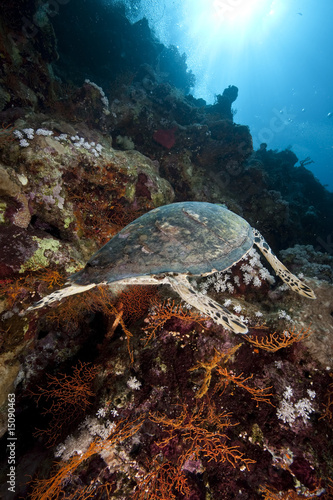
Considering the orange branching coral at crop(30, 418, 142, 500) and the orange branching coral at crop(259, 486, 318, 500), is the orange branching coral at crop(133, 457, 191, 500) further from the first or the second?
the orange branching coral at crop(259, 486, 318, 500)

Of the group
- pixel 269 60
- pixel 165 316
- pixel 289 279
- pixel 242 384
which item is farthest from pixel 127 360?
pixel 269 60

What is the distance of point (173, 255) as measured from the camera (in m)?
2.33

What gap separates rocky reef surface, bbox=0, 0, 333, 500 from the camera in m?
2.10

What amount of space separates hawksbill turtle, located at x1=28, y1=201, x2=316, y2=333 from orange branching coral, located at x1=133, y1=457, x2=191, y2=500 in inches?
62.7

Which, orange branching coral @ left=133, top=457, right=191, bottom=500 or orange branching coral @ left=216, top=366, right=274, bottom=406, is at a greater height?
orange branching coral @ left=216, top=366, right=274, bottom=406

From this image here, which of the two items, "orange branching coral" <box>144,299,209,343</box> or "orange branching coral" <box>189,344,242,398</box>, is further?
"orange branching coral" <box>144,299,209,343</box>

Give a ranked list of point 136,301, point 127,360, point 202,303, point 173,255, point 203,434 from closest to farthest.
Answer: point 203,434, point 173,255, point 202,303, point 127,360, point 136,301

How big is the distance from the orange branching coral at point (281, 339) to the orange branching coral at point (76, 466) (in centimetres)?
167

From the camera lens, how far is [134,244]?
2.34 m

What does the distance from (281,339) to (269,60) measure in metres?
108

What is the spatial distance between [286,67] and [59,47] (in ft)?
319

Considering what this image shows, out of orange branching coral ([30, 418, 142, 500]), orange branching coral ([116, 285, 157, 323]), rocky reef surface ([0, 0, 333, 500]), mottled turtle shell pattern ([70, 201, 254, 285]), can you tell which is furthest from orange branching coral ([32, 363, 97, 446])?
mottled turtle shell pattern ([70, 201, 254, 285])

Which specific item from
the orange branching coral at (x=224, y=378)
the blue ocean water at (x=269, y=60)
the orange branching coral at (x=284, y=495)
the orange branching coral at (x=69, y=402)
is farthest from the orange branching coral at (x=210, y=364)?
the blue ocean water at (x=269, y=60)

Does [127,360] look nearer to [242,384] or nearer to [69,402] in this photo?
[69,402]
